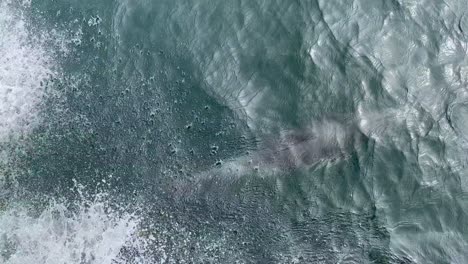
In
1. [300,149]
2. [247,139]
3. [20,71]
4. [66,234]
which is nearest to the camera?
[300,149]

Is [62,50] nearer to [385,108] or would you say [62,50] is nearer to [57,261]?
[57,261]

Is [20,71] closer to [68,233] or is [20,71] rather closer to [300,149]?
[68,233]

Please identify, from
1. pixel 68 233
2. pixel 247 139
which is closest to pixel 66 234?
pixel 68 233

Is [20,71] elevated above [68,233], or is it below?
above

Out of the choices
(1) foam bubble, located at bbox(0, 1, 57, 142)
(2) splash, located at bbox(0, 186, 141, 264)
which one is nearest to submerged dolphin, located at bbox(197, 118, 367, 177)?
(2) splash, located at bbox(0, 186, 141, 264)

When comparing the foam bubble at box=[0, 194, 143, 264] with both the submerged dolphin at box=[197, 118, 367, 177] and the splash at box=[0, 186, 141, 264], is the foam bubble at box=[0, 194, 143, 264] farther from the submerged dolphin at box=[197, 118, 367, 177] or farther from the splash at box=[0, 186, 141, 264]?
the submerged dolphin at box=[197, 118, 367, 177]

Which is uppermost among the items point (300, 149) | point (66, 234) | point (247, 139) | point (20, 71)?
point (20, 71)

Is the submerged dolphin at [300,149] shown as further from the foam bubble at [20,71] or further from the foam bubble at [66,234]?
the foam bubble at [20,71]

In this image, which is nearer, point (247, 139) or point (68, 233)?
point (68, 233)

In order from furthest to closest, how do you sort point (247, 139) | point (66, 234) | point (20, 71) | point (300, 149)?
point (20, 71), point (247, 139), point (66, 234), point (300, 149)

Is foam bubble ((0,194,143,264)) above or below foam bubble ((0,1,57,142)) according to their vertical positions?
below
